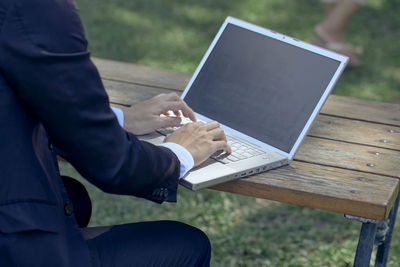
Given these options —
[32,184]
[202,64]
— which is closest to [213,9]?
[202,64]

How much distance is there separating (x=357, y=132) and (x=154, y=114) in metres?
0.63

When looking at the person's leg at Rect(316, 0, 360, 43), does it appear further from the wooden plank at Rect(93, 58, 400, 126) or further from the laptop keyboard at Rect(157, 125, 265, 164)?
the laptop keyboard at Rect(157, 125, 265, 164)

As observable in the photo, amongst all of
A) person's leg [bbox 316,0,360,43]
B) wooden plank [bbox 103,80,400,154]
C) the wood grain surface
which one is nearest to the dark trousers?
the wood grain surface

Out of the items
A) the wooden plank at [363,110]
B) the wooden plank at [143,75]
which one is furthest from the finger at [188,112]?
the wooden plank at [363,110]

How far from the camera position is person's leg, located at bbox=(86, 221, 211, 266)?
1532 millimetres

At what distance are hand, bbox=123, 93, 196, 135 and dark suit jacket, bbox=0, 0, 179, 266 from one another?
0.26 meters

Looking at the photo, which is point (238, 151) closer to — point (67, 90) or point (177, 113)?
point (177, 113)

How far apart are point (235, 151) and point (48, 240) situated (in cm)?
56

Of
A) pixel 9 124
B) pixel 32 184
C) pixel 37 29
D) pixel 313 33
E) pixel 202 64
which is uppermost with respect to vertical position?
pixel 313 33

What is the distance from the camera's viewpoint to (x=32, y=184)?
1.35 m

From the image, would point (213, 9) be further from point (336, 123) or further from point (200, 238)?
point (200, 238)

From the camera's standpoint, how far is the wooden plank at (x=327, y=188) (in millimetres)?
1446

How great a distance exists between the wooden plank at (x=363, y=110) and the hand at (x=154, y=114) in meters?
0.54

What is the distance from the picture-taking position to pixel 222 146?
1.61 metres
